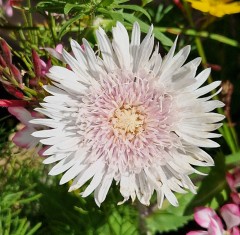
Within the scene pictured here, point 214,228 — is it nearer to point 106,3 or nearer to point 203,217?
point 203,217

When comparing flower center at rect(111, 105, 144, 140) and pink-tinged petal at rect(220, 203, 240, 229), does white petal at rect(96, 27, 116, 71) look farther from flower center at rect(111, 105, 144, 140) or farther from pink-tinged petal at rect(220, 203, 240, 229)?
pink-tinged petal at rect(220, 203, 240, 229)

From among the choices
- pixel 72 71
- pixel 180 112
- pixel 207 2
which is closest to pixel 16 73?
pixel 72 71

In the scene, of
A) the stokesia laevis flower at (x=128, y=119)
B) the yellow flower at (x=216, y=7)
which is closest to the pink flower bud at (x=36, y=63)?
the stokesia laevis flower at (x=128, y=119)

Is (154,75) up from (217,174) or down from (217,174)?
up

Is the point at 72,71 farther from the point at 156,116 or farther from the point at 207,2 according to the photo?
the point at 207,2

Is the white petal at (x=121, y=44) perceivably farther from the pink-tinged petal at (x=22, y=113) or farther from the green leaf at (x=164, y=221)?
the green leaf at (x=164, y=221)

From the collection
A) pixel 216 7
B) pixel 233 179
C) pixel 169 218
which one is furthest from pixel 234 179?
pixel 216 7

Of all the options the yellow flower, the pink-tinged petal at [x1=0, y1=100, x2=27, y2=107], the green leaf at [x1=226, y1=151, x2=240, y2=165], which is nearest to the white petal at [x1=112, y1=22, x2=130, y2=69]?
the pink-tinged petal at [x1=0, y1=100, x2=27, y2=107]

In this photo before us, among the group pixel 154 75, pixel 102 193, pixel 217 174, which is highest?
pixel 154 75
